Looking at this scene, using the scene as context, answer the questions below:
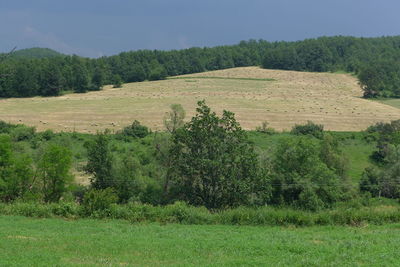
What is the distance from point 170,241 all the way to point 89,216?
9.18m

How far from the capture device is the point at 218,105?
86.6m

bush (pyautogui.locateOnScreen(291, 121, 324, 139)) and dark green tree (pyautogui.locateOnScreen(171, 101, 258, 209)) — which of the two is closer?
dark green tree (pyautogui.locateOnScreen(171, 101, 258, 209))

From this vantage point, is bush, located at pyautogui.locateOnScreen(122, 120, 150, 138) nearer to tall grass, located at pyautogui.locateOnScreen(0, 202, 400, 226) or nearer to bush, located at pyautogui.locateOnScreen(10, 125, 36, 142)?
bush, located at pyautogui.locateOnScreen(10, 125, 36, 142)

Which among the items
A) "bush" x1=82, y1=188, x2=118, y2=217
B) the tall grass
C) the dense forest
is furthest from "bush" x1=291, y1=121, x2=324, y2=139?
"bush" x1=82, y1=188, x2=118, y2=217

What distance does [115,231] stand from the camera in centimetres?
1962

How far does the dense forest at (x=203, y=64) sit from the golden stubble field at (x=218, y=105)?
19.5 ft

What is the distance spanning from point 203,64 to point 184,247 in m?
143

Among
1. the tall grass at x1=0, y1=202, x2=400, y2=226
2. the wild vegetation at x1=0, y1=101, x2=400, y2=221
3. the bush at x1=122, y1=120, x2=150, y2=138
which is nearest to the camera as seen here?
the tall grass at x1=0, y1=202, x2=400, y2=226

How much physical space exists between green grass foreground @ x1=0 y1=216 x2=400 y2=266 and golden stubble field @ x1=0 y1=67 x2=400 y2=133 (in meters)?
49.7

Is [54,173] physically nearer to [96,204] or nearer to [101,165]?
[101,165]

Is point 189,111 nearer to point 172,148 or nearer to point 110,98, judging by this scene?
point 110,98

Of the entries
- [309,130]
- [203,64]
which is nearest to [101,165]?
[309,130]

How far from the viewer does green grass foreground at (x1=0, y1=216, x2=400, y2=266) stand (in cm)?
1330

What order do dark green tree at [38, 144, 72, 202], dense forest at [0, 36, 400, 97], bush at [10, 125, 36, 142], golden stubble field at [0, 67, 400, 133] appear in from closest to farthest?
dark green tree at [38, 144, 72, 202] < bush at [10, 125, 36, 142] < golden stubble field at [0, 67, 400, 133] < dense forest at [0, 36, 400, 97]
